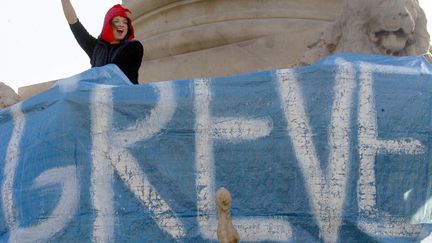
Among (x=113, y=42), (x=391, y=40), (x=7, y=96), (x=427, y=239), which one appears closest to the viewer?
(x=427, y=239)

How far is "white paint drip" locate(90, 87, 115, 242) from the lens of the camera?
229 inches

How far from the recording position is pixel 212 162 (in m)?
5.91

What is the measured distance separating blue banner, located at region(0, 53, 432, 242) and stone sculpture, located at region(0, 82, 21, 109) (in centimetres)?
176

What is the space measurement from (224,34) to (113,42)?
237 cm

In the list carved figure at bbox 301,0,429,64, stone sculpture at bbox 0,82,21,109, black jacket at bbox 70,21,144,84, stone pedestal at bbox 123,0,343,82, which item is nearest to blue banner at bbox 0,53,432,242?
black jacket at bbox 70,21,144,84

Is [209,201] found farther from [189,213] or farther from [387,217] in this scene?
[387,217]

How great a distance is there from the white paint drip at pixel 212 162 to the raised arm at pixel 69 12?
1.59 metres

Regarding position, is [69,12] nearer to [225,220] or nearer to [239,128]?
[239,128]

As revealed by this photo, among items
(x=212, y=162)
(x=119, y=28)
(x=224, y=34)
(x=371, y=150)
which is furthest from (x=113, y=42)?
→ (x=224, y=34)

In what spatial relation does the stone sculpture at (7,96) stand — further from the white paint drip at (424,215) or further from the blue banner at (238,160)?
the white paint drip at (424,215)

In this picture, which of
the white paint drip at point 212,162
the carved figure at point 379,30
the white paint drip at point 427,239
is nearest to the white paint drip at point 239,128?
the white paint drip at point 212,162

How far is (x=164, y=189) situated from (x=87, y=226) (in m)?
0.48

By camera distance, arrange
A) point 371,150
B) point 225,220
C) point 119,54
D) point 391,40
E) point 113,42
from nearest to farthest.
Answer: point 225,220 < point 371,150 < point 119,54 < point 391,40 < point 113,42

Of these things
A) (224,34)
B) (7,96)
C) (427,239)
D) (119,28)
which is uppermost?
(224,34)
